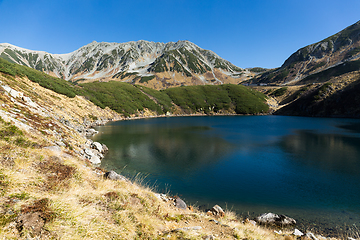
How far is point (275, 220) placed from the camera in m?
12.2

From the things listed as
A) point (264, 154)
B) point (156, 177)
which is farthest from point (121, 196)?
point (264, 154)

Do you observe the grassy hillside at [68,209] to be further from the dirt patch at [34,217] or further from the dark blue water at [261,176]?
the dark blue water at [261,176]

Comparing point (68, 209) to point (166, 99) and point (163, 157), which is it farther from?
point (166, 99)

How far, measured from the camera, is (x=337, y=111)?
339ft

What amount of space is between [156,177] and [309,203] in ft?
50.3

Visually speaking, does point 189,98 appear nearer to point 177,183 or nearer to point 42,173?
point 177,183

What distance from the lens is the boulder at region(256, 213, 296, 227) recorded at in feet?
39.2

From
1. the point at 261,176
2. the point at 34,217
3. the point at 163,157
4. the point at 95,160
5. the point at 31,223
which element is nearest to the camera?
the point at 31,223

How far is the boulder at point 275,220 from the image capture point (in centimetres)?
1196

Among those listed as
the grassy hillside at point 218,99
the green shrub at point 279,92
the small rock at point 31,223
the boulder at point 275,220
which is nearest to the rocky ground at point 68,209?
the small rock at point 31,223

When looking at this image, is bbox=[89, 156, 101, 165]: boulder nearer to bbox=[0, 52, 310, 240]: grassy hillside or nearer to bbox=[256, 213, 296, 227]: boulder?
bbox=[0, 52, 310, 240]: grassy hillside

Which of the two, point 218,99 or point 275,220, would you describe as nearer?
point 275,220

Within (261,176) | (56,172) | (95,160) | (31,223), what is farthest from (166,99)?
(31,223)

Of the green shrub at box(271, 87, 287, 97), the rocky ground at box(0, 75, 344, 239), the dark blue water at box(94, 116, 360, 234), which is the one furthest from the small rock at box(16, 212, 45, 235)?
the green shrub at box(271, 87, 287, 97)
